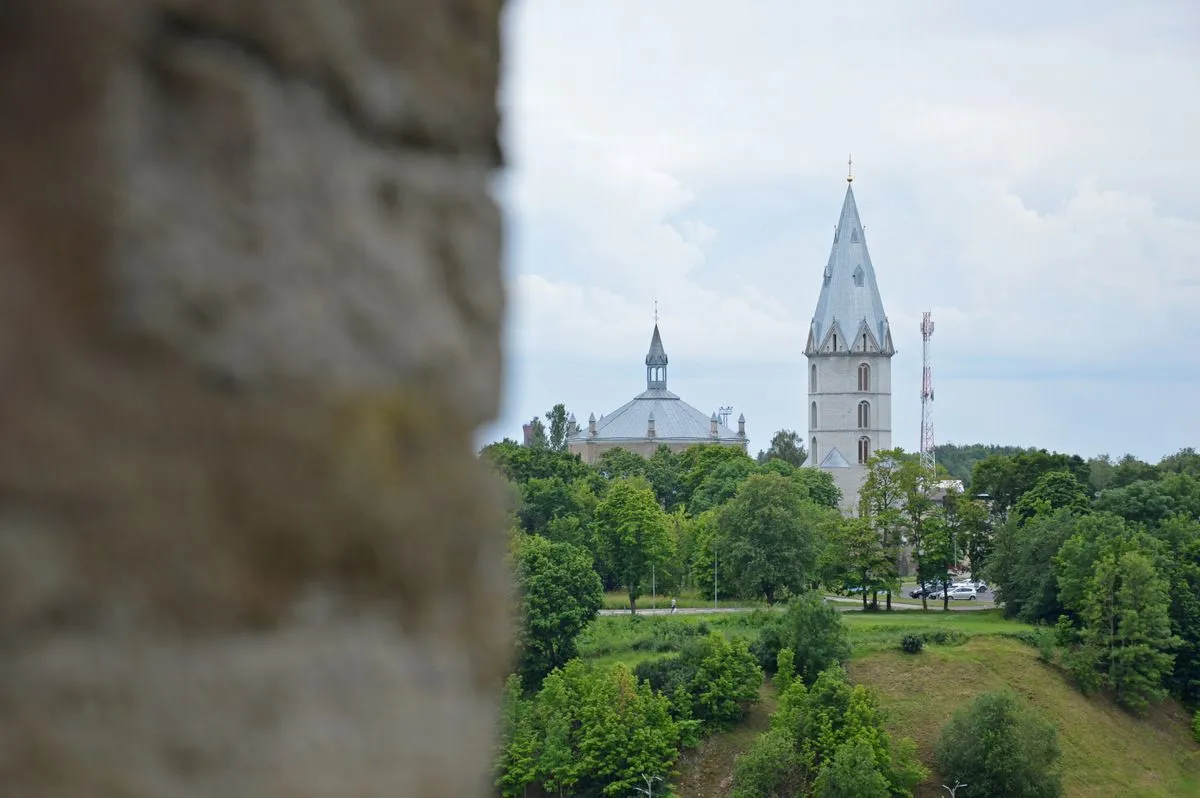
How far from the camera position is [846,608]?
50094mm

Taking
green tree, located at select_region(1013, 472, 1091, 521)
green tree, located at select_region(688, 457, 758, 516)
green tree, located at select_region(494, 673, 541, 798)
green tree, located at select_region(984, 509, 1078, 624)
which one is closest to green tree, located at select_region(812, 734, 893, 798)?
green tree, located at select_region(494, 673, 541, 798)

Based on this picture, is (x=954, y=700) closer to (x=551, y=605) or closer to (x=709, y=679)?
(x=709, y=679)

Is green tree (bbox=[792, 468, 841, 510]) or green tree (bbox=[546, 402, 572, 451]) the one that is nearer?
green tree (bbox=[792, 468, 841, 510])

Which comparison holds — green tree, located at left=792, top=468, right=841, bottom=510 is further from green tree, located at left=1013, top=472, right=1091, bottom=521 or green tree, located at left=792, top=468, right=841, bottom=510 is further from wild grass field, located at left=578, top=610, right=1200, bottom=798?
wild grass field, located at left=578, top=610, right=1200, bottom=798

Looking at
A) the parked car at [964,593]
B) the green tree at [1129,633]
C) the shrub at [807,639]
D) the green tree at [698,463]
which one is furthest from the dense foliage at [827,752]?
the green tree at [698,463]

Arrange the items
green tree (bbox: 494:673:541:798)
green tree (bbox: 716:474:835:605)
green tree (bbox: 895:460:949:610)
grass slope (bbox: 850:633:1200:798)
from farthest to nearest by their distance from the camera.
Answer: green tree (bbox: 895:460:949:610) → green tree (bbox: 716:474:835:605) → grass slope (bbox: 850:633:1200:798) → green tree (bbox: 494:673:541:798)

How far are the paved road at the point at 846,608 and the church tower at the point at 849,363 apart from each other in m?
19.2

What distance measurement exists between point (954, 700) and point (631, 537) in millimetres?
14354

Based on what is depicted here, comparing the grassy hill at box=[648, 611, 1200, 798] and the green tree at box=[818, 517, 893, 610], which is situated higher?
the green tree at box=[818, 517, 893, 610]

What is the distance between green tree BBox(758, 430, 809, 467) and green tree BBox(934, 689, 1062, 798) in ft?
206

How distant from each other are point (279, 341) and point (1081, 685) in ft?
141

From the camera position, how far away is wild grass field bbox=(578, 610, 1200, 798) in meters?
34.9

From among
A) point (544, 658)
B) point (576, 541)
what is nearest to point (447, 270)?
point (544, 658)

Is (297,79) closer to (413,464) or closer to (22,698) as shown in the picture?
(413,464)
